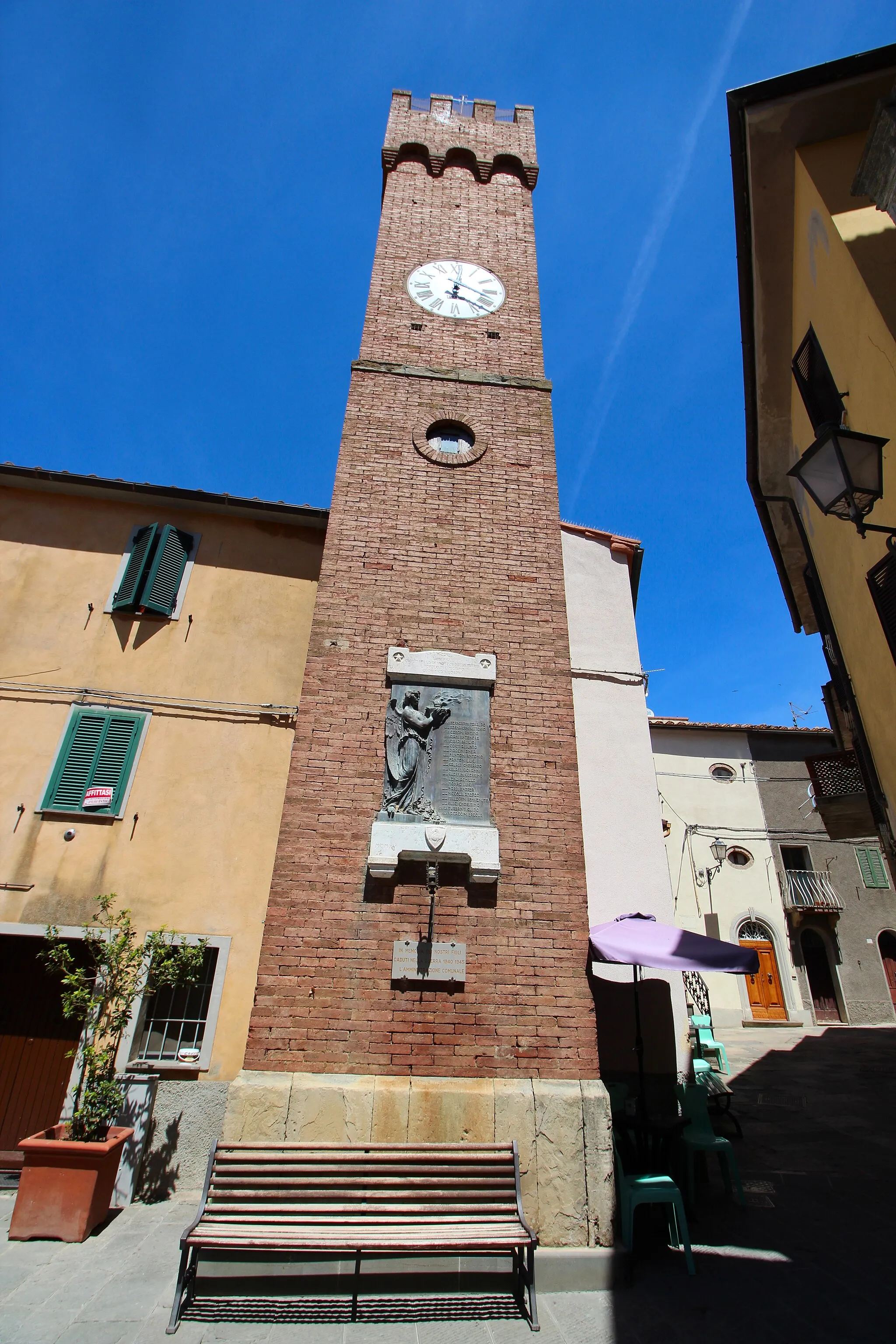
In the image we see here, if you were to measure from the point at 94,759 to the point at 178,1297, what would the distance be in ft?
16.9

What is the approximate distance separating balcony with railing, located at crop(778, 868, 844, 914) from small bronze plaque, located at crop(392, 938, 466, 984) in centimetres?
1850

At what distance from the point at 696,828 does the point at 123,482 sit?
18879mm

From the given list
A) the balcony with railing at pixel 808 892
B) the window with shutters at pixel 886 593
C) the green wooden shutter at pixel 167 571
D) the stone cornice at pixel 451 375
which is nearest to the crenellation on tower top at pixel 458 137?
the stone cornice at pixel 451 375

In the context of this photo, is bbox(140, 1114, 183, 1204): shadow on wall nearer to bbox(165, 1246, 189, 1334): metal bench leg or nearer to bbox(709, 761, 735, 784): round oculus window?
bbox(165, 1246, 189, 1334): metal bench leg

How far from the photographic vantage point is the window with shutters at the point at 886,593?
5.18m

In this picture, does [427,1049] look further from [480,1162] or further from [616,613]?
[616,613]

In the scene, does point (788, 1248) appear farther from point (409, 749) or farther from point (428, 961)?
point (409, 749)

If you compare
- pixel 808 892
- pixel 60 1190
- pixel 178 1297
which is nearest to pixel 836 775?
pixel 178 1297

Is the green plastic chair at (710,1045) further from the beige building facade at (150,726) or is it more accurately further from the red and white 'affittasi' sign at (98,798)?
the red and white 'affittasi' sign at (98,798)

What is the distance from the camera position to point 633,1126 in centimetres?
545

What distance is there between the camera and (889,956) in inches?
788

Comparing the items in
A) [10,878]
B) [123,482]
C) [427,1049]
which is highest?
[123,482]

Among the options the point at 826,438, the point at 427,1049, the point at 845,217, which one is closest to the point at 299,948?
the point at 427,1049

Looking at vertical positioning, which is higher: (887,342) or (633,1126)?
(887,342)
